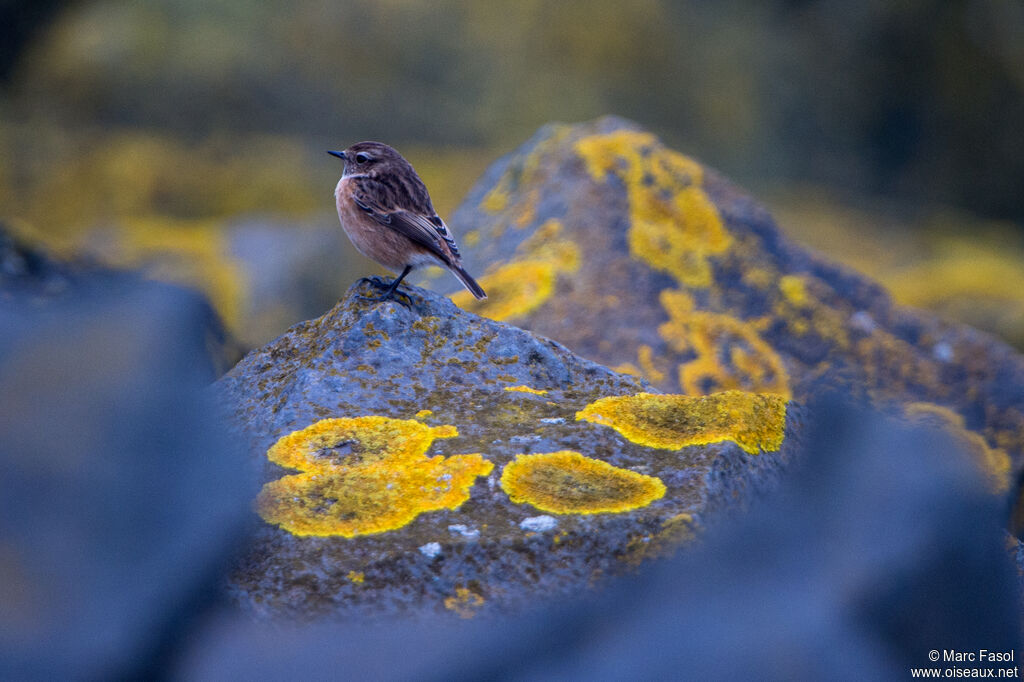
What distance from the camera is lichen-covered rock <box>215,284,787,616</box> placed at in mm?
3688

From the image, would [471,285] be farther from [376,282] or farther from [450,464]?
[450,464]

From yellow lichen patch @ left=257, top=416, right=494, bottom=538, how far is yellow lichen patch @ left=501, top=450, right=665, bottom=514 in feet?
0.54

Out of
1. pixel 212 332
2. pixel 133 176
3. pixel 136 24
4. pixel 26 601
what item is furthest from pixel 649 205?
pixel 136 24

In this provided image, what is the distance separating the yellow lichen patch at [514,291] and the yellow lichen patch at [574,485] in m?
2.49

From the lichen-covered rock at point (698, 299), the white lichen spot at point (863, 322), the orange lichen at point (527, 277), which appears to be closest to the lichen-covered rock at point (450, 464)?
the orange lichen at point (527, 277)

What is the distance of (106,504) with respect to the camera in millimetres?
3777

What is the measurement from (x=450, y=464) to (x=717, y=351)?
3.25 meters

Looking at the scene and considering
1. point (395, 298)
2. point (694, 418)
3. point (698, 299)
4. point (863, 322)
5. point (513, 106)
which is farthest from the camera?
point (513, 106)

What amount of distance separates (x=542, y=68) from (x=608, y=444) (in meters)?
12.2

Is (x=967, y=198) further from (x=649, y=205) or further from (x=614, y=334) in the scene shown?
(x=614, y=334)

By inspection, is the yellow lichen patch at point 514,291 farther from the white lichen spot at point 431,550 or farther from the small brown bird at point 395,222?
the white lichen spot at point 431,550

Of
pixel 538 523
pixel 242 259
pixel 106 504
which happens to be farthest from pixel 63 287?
pixel 242 259

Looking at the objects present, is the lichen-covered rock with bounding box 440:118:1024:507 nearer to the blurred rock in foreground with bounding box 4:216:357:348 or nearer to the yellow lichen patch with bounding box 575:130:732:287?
the yellow lichen patch with bounding box 575:130:732:287

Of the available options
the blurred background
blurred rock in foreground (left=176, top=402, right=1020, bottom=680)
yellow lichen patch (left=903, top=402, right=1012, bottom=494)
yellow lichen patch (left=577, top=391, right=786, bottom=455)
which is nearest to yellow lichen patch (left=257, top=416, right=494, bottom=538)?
blurred rock in foreground (left=176, top=402, right=1020, bottom=680)
